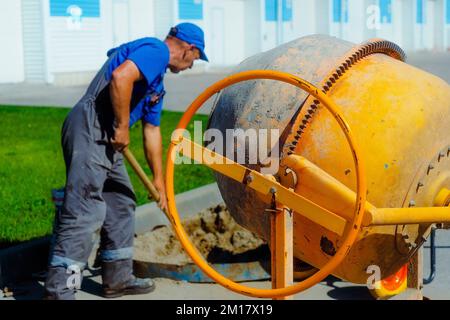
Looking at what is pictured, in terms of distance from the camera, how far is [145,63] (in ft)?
13.3

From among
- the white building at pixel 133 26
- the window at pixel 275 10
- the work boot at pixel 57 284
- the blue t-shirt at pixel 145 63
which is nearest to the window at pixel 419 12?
the white building at pixel 133 26

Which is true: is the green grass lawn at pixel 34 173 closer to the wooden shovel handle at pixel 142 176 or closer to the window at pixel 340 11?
the wooden shovel handle at pixel 142 176

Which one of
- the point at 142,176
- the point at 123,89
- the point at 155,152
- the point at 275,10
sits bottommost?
the point at 142,176

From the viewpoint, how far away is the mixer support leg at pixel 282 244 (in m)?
3.02

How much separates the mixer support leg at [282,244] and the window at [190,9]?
2217cm

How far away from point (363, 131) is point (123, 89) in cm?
148

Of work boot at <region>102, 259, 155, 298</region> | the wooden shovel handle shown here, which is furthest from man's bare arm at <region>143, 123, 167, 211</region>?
work boot at <region>102, 259, 155, 298</region>

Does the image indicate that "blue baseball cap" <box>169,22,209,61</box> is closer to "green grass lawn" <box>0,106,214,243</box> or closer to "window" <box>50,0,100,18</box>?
"green grass lawn" <box>0,106,214,243</box>

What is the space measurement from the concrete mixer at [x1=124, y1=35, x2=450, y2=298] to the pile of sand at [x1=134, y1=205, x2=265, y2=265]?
2066 mm

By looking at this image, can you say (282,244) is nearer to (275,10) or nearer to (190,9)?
(190,9)

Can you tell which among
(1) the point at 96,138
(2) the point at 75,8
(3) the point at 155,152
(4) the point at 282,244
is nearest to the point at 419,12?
(2) the point at 75,8

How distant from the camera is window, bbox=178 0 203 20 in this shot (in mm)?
24828
